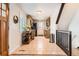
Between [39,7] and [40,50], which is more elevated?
[39,7]

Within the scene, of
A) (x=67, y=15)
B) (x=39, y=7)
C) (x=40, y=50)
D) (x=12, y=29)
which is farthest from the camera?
(x=39, y=7)

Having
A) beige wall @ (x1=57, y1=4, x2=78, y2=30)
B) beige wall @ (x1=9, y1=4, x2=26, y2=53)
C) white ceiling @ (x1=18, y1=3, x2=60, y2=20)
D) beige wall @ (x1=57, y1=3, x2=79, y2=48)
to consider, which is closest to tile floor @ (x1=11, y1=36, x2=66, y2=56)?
beige wall @ (x1=9, y1=4, x2=26, y2=53)

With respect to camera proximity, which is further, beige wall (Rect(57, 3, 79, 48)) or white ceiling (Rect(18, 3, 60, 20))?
white ceiling (Rect(18, 3, 60, 20))

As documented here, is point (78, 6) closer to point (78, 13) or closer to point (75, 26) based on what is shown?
point (78, 13)

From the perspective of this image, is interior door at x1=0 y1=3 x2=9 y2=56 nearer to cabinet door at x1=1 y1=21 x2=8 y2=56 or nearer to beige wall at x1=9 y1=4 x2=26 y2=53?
cabinet door at x1=1 y1=21 x2=8 y2=56

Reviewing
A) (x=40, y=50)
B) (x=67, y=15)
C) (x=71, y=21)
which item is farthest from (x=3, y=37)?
(x=71, y=21)

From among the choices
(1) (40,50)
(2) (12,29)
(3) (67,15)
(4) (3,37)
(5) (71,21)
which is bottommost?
(1) (40,50)

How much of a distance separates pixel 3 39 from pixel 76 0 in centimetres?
227

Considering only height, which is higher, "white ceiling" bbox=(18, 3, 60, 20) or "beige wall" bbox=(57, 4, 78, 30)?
"white ceiling" bbox=(18, 3, 60, 20)

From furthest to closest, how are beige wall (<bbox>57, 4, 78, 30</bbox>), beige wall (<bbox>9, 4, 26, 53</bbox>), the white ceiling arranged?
the white ceiling → beige wall (<bbox>57, 4, 78, 30</bbox>) → beige wall (<bbox>9, 4, 26, 53</bbox>)

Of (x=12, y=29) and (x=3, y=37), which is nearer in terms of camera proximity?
(x=3, y=37)

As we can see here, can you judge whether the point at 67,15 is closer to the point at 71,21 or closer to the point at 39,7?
the point at 71,21

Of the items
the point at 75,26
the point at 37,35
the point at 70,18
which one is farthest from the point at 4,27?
the point at 37,35

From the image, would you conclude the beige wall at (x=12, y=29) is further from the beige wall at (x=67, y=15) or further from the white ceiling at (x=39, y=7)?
the beige wall at (x=67, y=15)
